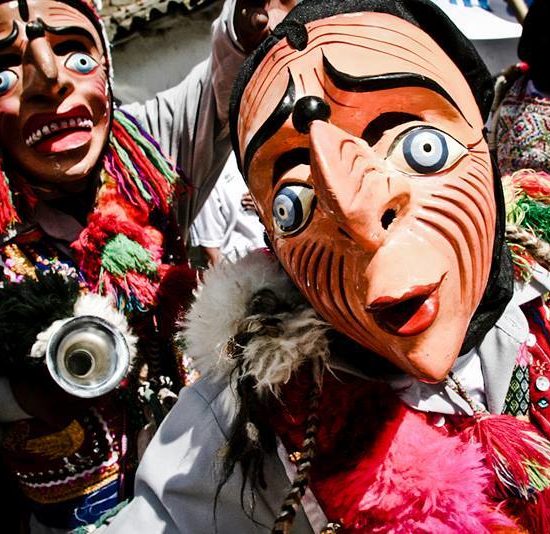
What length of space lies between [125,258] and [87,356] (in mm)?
331

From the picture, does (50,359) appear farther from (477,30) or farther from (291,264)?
(477,30)

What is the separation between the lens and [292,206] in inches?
32.3

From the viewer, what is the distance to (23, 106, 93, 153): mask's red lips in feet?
4.37

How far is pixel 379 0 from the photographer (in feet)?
3.07

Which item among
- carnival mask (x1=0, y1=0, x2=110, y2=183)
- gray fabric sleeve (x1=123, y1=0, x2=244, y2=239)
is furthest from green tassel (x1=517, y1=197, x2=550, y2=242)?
carnival mask (x1=0, y1=0, x2=110, y2=183)

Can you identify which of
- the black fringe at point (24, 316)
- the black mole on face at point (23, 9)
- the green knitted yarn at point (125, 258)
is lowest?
the green knitted yarn at point (125, 258)

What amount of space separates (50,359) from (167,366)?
0.41 meters

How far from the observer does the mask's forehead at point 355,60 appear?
82 centimetres

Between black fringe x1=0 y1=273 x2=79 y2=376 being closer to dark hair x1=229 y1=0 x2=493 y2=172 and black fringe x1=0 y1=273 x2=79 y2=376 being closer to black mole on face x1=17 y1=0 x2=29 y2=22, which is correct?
dark hair x1=229 y1=0 x2=493 y2=172

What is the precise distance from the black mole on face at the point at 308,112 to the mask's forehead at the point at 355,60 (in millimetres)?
26

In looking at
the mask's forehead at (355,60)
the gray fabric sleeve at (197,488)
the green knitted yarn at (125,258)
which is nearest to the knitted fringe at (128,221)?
the green knitted yarn at (125,258)

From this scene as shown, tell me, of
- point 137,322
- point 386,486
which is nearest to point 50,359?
point 137,322

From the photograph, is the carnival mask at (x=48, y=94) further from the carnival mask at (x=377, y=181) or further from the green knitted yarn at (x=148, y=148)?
the carnival mask at (x=377, y=181)

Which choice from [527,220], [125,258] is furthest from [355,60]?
[125,258]
